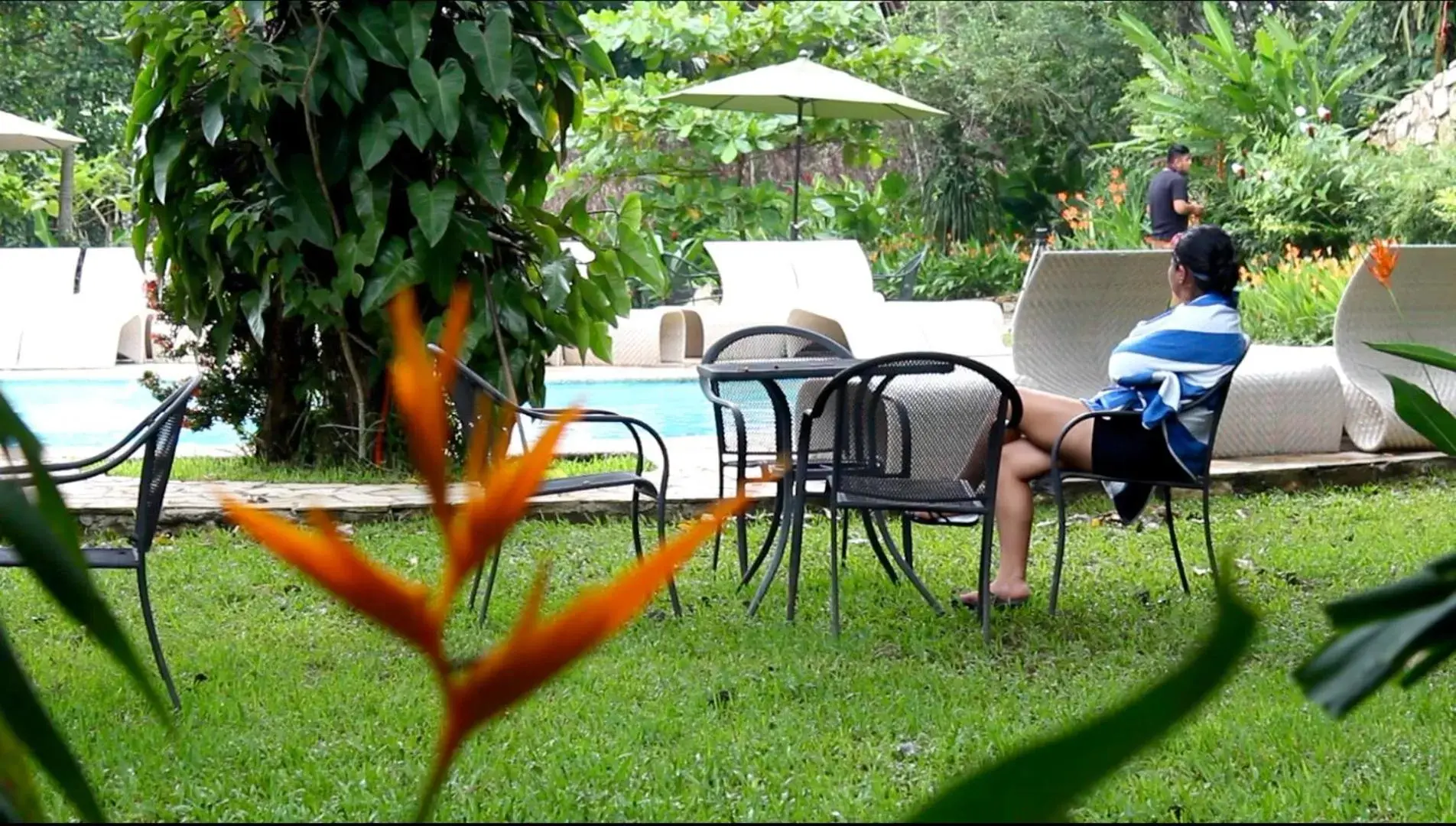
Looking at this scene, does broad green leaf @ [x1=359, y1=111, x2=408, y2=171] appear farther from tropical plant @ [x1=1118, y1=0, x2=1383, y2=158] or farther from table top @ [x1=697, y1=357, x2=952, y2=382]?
tropical plant @ [x1=1118, y1=0, x2=1383, y2=158]

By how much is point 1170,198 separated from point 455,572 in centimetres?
1303

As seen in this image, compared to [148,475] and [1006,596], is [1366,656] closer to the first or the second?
[148,475]

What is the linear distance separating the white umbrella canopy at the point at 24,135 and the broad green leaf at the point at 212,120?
18.6 feet

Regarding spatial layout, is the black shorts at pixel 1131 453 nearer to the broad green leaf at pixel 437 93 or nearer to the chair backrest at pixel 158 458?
the chair backrest at pixel 158 458

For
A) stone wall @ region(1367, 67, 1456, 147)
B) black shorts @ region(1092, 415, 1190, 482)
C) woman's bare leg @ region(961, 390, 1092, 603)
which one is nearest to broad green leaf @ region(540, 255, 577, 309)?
woman's bare leg @ region(961, 390, 1092, 603)

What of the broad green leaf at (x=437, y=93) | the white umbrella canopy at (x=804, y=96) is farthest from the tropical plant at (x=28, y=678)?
the white umbrella canopy at (x=804, y=96)

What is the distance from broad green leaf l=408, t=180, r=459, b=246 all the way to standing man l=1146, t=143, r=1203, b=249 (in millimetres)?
7832

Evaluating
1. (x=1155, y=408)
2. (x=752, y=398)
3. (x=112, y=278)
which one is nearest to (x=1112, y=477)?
(x=1155, y=408)

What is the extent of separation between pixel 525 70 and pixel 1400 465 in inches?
158

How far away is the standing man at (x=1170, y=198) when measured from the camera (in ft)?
41.9

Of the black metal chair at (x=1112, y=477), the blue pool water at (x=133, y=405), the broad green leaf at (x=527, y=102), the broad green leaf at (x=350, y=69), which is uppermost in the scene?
the broad green leaf at (x=350, y=69)

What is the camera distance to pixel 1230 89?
1462 cm

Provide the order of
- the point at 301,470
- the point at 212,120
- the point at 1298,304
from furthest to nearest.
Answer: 1. the point at 1298,304
2. the point at 301,470
3. the point at 212,120

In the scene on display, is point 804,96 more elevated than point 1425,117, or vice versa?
point 804,96
